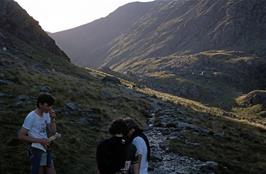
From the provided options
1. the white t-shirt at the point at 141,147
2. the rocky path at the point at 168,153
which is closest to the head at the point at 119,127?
the white t-shirt at the point at 141,147

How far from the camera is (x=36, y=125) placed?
12.4 metres

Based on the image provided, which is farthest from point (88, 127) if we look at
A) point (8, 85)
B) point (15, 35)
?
point (15, 35)

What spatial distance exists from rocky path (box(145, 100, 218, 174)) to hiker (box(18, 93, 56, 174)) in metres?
9.39

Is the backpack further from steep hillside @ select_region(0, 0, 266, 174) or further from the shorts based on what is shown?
steep hillside @ select_region(0, 0, 266, 174)

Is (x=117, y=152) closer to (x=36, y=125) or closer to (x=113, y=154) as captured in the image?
(x=113, y=154)

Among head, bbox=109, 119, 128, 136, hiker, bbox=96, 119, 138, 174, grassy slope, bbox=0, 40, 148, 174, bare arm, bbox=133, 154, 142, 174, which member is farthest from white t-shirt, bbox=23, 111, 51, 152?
grassy slope, bbox=0, 40, 148, 174

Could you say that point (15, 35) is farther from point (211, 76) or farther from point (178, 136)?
point (211, 76)

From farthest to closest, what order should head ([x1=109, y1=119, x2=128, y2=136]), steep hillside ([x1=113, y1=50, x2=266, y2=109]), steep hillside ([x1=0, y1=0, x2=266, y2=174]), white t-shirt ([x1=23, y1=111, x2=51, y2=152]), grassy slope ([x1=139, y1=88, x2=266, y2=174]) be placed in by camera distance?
1. steep hillside ([x1=113, y1=50, x2=266, y2=109])
2. grassy slope ([x1=139, y1=88, x2=266, y2=174])
3. steep hillside ([x1=0, y1=0, x2=266, y2=174])
4. white t-shirt ([x1=23, y1=111, x2=51, y2=152])
5. head ([x1=109, y1=119, x2=128, y2=136])

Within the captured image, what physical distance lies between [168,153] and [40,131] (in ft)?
46.7

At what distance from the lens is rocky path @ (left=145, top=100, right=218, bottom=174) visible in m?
22.7

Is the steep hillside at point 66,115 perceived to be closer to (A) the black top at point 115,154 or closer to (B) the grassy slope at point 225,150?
(B) the grassy slope at point 225,150

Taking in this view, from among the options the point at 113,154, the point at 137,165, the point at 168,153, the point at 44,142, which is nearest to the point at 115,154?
the point at 113,154

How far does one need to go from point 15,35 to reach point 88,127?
181 feet

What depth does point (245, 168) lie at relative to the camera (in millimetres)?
25375
